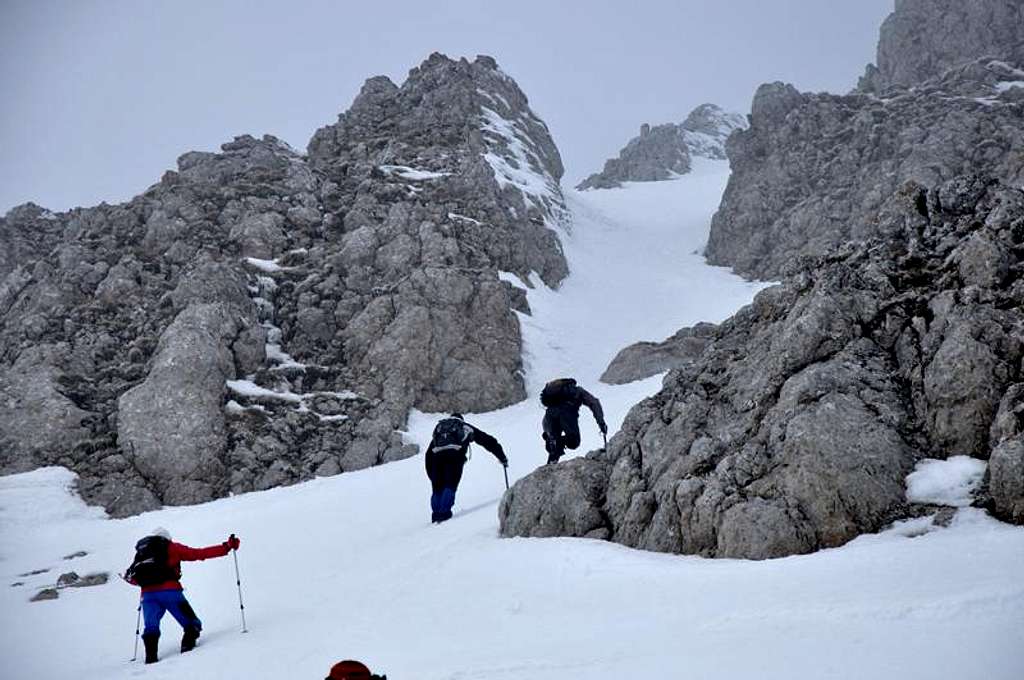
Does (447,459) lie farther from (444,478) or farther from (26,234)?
(26,234)

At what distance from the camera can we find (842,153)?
5131 centimetres

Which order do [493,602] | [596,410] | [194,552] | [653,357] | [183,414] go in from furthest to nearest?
1. [653,357]
2. [183,414]
3. [596,410]
4. [194,552]
5. [493,602]

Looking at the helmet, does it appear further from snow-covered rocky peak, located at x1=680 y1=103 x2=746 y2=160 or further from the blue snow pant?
snow-covered rocky peak, located at x1=680 y1=103 x2=746 y2=160

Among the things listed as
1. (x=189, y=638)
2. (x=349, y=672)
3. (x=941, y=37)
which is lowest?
(x=189, y=638)

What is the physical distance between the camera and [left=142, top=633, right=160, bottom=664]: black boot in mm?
8523

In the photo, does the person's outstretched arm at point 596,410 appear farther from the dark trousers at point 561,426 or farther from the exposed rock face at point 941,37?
the exposed rock face at point 941,37

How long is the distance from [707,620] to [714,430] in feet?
14.8

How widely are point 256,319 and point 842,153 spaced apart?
4619 cm

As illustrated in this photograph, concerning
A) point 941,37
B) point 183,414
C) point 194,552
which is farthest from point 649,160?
point 194,552

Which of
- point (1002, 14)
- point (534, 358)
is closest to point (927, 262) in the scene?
point (534, 358)

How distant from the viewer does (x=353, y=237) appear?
36.4m

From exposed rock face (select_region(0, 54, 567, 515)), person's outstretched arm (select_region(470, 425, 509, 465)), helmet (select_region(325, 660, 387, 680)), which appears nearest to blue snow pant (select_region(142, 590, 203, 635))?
helmet (select_region(325, 660, 387, 680))

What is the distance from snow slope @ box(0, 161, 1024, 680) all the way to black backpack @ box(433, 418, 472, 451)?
66.7 inches

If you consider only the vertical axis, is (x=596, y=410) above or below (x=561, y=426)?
above
